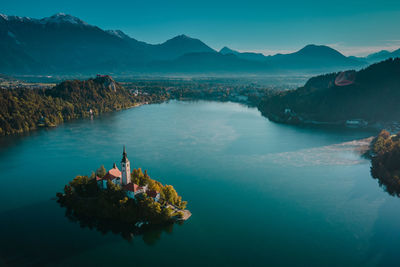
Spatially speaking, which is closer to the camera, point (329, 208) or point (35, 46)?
point (329, 208)

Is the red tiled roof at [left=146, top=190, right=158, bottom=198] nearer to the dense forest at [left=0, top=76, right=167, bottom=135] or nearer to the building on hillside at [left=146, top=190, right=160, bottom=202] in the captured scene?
the building on hillside at [left=146, top=190, right=160, bottom=202]

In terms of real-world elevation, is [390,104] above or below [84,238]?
above

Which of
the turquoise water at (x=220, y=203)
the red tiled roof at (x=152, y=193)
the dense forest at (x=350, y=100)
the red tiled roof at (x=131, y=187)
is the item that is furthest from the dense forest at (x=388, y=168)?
the dense forest at (x=350, y=100)

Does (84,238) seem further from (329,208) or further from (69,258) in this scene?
(329,208)

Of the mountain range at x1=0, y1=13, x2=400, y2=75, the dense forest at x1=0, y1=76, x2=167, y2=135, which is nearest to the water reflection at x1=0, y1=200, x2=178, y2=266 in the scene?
the dense forest at x1=0, y1=76, x2=167, y2=135

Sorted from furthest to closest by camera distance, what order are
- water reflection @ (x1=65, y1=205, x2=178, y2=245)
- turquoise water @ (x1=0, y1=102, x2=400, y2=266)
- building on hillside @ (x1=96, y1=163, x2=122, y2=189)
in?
building on hillside @ (x1=96, y1=163, x2=122, y2=189)
water reflection @ (x1=65, y1=205, x2=178, y2=245)
turquoise water @ (x1=0, y1=102, x2=400, y2=266)

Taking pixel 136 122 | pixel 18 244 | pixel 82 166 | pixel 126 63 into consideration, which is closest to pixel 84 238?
pixel 18 244

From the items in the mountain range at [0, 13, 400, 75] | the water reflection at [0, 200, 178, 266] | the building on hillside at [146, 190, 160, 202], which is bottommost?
the water reflection at [0, 200, 178, 266]

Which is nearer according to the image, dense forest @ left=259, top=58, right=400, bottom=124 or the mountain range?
dense forest @ left=259, top=58, right=400, bottom=124
